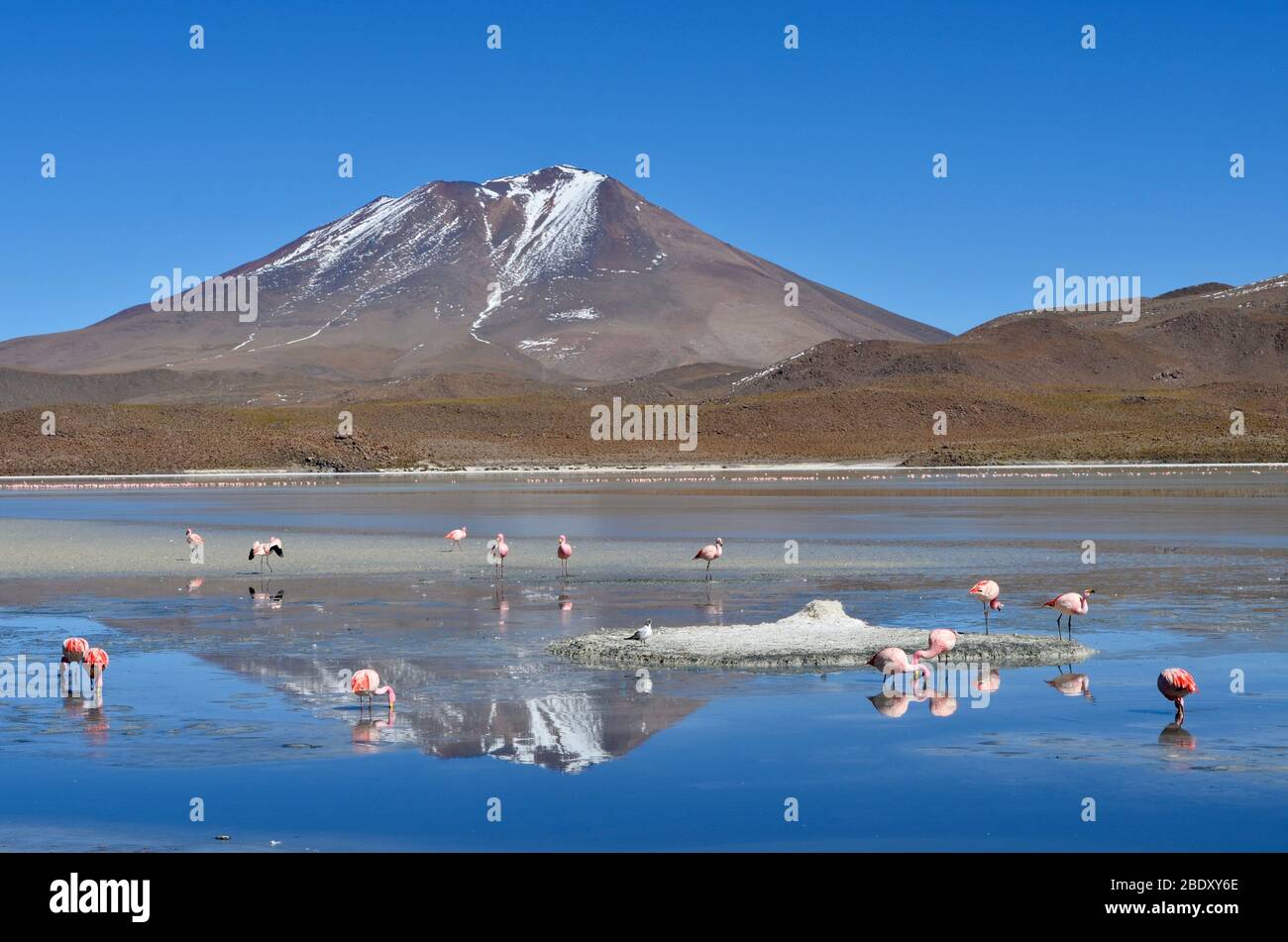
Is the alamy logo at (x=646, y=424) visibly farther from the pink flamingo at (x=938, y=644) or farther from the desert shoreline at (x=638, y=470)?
the pink flamingo at (x=938, y=644)

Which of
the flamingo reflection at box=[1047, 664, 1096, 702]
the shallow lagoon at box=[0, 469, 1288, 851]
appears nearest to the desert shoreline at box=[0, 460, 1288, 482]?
the shallow lagoon at box=[0, 469, 1288, 851]

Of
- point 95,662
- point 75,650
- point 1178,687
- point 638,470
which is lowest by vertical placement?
point 1178,687

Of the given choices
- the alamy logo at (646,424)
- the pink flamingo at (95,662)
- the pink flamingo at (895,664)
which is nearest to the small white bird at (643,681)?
the pink flamingo at (895,664)

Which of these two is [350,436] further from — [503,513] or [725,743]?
[725,743]

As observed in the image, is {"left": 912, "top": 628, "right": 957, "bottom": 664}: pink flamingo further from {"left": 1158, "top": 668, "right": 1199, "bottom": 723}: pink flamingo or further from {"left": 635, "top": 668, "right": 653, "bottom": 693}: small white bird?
{"left": 635, "top": 668, "right": 653, "bottom": 693}: small white bird

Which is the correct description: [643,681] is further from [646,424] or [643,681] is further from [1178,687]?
[646,424]
